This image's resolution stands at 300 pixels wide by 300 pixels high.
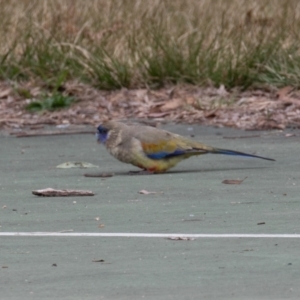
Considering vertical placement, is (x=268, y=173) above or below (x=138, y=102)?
above

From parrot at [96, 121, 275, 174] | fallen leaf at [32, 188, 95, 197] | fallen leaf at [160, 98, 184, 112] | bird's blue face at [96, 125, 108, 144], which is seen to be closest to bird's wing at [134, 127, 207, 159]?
parrot at [96, 121, 275, 174]

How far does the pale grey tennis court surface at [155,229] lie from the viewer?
498 cm

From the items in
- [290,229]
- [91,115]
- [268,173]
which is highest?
[290,229]

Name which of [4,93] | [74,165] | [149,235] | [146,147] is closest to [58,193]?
[146,147]

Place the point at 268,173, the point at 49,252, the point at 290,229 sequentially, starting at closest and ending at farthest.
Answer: the point at 49,252
the point at 290,229
the point at 268,173

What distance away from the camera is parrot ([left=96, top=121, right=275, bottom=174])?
8836 mm

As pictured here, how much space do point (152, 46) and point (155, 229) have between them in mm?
8316

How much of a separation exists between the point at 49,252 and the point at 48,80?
8.77 metres

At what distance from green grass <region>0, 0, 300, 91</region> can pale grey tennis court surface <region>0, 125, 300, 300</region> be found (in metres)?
3.67

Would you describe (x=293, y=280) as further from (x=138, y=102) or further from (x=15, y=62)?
(x=15, y=62)

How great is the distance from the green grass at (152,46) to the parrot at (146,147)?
484 cm

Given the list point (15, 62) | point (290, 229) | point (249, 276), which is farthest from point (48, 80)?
point (249, 276)

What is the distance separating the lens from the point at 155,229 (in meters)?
6.38

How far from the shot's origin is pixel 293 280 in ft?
16.4
